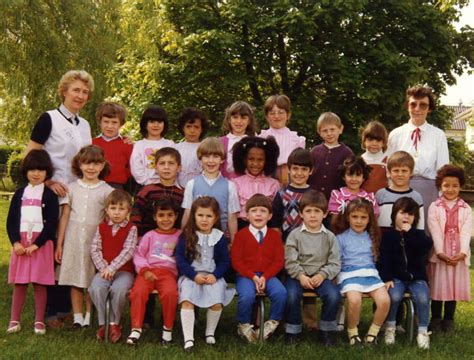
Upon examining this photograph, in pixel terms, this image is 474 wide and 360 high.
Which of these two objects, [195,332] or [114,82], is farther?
[114,82]

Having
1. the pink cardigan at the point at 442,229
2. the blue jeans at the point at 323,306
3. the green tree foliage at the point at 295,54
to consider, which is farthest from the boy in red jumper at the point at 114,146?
the green tree foliage at the point at 295,54

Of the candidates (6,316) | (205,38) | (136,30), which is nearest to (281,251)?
(6,316)

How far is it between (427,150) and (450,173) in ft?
1.33

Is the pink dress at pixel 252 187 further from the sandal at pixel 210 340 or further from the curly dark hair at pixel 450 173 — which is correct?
the curly dark hair at pixel 450 173

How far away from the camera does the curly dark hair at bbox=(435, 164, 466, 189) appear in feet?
19.1

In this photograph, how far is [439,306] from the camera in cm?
612

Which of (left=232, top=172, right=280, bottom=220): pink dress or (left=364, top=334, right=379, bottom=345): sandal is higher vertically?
(left=232, top=172, right=280, bottom=220): pink dress

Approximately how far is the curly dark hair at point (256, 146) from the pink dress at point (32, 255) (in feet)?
6.22

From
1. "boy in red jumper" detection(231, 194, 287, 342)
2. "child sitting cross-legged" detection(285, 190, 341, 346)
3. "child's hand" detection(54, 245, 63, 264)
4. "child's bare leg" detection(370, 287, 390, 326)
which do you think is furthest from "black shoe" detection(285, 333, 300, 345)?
"child's hand" detection(54, 245, 63, 264)

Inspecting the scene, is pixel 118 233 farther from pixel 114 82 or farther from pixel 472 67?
pixel 472 67

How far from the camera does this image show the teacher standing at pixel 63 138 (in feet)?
18.9

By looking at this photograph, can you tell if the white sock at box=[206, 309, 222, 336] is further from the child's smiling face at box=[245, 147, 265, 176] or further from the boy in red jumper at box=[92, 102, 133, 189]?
the boy in red jumper at box=[92, 102, 133, 189]

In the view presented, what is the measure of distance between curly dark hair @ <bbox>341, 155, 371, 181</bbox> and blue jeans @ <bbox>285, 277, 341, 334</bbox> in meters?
1.10

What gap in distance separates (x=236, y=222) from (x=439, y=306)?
231 centimetres
